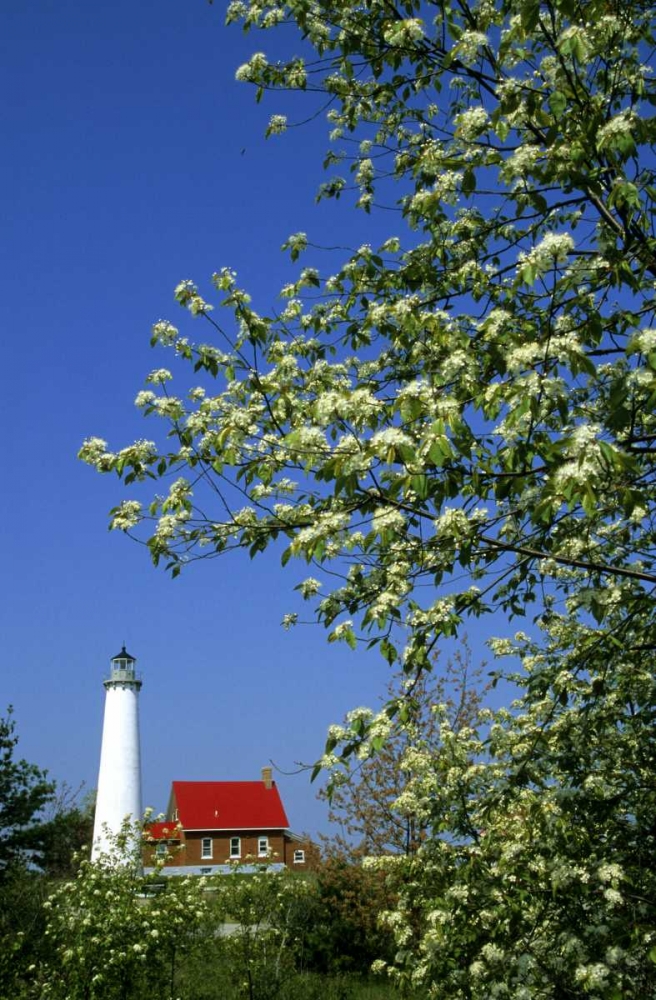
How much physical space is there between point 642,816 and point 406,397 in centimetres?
397

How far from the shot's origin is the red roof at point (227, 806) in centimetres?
4600

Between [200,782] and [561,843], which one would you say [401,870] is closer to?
[561,843]

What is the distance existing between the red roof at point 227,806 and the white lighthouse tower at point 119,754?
8.98 metres

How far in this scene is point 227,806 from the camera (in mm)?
47156

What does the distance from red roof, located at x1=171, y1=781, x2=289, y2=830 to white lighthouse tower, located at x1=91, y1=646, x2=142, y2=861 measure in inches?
353

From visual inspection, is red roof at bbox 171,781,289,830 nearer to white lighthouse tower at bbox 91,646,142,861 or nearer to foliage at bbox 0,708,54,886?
white lighthouse tower at bbox 91,646,142,861

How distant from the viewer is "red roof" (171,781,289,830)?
4600cm

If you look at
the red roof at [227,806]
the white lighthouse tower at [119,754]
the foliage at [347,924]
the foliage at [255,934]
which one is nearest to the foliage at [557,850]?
the foliage at [255,934]

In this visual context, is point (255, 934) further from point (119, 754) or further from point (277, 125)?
point (119, 754)

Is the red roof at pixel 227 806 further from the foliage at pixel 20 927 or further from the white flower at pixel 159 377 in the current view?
the white flower at pixel 159 377

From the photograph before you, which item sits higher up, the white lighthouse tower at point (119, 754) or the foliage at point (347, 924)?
the white lighthouse tower at point (119, 754)

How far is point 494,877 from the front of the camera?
6797 millimetres

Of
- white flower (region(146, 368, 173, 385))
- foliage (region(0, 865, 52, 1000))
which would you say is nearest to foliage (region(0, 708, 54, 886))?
foliage (region(0, 865, 52, 1000))

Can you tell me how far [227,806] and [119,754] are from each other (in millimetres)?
12338
